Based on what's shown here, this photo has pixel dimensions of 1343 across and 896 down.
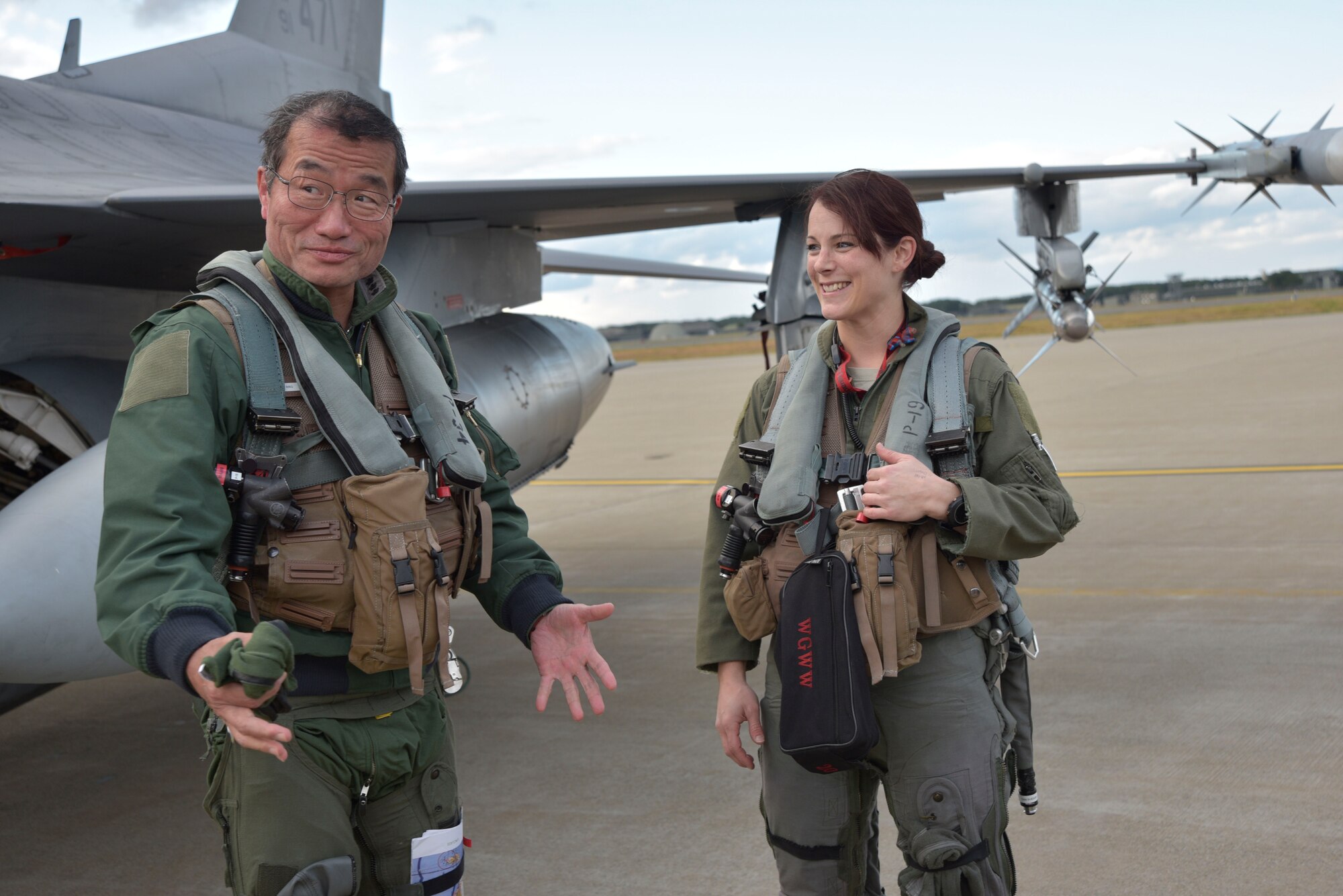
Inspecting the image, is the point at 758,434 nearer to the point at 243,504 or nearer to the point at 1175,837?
the point at 243,504

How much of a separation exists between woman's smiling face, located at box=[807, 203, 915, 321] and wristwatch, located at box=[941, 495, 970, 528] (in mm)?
478

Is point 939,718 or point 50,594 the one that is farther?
point 50,594

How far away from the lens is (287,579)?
2055 mm

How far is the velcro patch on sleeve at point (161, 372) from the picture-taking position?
1.95 meters

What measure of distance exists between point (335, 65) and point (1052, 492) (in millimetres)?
6835

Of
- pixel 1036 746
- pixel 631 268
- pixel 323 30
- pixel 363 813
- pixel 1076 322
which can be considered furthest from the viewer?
pixel 631 268

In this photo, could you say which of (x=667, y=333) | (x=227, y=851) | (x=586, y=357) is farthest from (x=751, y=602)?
(x=667, y=333)

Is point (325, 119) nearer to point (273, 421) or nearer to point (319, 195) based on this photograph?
point (319, 195)

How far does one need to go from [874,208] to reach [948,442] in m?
0.52

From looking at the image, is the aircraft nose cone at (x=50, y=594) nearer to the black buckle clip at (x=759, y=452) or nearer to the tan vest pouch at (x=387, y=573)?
the tan vest pouch at (x=387, y=573)

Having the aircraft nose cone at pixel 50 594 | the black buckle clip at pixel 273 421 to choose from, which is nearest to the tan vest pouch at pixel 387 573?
the black buckle clip at pixel 273 421

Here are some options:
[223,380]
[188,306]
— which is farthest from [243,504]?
[188,306]

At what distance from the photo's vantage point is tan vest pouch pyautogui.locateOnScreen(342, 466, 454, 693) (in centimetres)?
207

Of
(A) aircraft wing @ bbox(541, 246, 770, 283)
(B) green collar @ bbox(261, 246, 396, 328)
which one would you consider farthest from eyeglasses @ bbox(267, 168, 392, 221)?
(A) aircraft wing @ bbox(541, 246, 770, 283)
